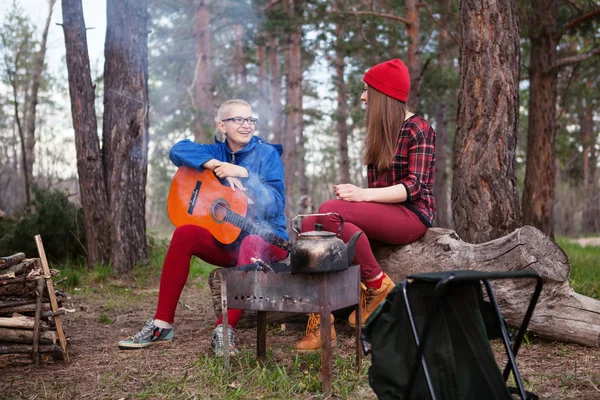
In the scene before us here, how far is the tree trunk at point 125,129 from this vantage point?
712 centimetres

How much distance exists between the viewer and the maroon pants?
388 cm

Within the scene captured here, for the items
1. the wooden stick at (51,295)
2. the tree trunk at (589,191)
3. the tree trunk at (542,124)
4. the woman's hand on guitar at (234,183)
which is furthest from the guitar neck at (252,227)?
the tree trunk at (589,191)

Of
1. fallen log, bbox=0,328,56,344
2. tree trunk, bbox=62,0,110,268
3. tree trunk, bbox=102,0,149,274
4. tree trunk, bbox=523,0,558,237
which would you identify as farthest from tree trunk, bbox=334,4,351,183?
fallen log, bbox=0,328,56,344

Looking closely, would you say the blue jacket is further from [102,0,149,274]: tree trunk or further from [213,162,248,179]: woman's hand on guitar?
[102,0,149,274]: tree trunk

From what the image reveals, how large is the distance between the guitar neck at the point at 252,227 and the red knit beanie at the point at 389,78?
4.25ft

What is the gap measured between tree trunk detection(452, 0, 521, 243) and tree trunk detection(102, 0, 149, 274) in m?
4.00

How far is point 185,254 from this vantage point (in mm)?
4012

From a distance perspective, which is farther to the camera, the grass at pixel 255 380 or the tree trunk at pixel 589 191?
the tree trunk at pixel 589 191

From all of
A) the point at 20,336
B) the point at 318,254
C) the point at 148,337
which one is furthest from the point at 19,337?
the point at 318,254

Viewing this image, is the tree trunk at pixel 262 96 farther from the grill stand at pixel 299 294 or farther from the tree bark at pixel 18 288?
the grill stand at pixel 299 294

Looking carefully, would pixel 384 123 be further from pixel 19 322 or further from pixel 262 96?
pixel 262 96

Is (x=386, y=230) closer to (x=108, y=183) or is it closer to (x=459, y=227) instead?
(x=459, y=227)

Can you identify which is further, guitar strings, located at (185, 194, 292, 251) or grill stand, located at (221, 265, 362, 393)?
guitar strings, located at (185, 194, 292, 251)

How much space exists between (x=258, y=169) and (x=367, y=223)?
3.02 feet
